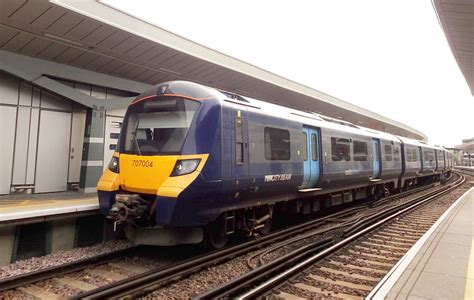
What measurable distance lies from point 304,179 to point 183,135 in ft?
12.9

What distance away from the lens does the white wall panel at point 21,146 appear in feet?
32.8

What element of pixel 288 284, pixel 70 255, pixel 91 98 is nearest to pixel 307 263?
pixel 288 284

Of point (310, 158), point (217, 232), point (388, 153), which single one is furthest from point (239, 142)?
point (388, 153)

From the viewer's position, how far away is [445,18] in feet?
30.1

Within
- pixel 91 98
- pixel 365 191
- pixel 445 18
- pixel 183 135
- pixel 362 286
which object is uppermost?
pixel 445 18

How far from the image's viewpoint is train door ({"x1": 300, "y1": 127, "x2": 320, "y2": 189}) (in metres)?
8.97

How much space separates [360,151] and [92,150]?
884cm

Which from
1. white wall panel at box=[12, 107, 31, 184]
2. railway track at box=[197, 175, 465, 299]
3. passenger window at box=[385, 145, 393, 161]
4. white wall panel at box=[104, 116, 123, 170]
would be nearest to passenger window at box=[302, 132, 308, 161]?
railway track at box=[197, 175, 465, 299]

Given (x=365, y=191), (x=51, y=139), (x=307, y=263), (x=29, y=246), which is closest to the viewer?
(x=307, y=263)

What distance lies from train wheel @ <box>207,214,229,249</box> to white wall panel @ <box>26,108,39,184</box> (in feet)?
21.6

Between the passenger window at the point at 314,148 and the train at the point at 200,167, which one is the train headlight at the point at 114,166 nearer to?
the train at the point at 200,167

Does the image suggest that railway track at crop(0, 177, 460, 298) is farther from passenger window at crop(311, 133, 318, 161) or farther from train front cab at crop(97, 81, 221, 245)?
passenger window at crop(311, 133, 318, 161)

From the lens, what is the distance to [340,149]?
35.2ft

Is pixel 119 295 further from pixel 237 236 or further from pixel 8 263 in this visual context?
pixel 237 236
